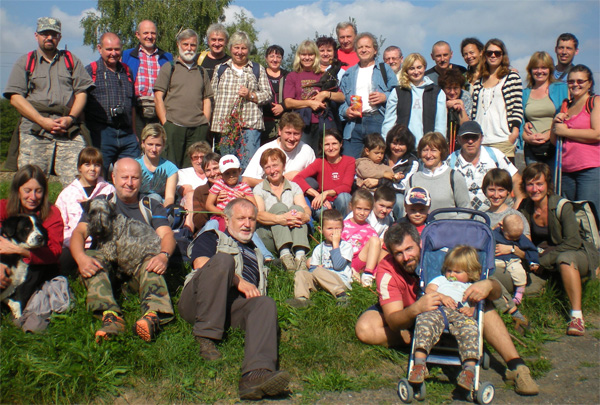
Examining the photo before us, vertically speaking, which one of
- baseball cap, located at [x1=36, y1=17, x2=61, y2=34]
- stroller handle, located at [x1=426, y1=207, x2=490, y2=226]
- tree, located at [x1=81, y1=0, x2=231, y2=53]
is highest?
tree, located at [x1=81, y1=0, x2=231, y2=53]

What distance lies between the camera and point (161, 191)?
692 centimetres

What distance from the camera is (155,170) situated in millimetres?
6961

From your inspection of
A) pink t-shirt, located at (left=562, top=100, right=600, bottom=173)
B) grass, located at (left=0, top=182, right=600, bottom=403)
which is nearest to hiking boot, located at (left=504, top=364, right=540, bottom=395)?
grass, located at (left=0, top=182, right=600, bottom=403)

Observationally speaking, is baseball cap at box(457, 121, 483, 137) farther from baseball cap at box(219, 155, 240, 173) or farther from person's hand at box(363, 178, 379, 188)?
baseball cap at box(219, 155, 240, 173)

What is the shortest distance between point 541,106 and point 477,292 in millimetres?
4223

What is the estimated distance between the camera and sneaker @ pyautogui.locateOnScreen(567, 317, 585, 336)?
18.0ft

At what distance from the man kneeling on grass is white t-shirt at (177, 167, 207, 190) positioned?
7.96 ft

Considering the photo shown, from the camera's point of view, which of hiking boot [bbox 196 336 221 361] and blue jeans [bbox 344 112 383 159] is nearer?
hiking boot [bbox 196 336 221 361]

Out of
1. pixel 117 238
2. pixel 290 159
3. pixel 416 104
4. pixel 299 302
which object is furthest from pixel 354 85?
pixel 117 238

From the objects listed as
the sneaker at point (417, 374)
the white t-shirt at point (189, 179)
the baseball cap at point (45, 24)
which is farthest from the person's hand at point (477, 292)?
the baseball cap at point (45, 24)

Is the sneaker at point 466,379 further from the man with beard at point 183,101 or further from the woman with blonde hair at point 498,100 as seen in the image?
the man with beard at point 183,101

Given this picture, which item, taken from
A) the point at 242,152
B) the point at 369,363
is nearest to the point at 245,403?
the point at 369,363

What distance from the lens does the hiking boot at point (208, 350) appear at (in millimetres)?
4414

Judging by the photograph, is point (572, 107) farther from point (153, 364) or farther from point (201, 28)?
point (201, 28)
